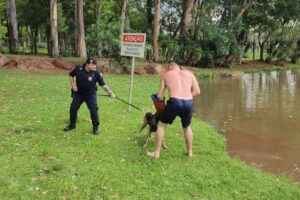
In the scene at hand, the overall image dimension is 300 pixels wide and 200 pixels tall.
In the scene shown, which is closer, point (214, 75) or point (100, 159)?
point (100, 159)

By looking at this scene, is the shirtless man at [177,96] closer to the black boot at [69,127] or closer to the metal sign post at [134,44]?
the black boot at [69,127]

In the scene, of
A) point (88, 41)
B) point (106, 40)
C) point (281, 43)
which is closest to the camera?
point (106, 40)

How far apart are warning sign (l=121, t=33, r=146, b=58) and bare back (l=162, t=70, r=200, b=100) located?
3.70 m

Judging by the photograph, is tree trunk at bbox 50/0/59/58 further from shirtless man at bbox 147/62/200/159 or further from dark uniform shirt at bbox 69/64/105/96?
shirtless man at bbox 147/62/200/159

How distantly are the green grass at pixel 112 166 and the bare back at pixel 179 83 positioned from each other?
117cm

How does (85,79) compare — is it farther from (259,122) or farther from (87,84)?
(259,122)

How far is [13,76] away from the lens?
1739 cm

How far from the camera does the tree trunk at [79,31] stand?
78.4 feet

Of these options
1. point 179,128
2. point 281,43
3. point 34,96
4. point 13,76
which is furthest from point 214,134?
point 281,43

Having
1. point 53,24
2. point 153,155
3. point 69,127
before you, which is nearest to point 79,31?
point 53,24

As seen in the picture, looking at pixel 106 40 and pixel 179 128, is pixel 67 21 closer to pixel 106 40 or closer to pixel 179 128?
pixel 106 40

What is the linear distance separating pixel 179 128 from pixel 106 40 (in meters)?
14.1

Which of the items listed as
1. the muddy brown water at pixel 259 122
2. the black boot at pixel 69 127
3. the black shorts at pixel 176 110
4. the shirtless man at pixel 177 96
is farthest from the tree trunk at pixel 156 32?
the black shorts at pixel 176 110

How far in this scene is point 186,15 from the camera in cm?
2862
